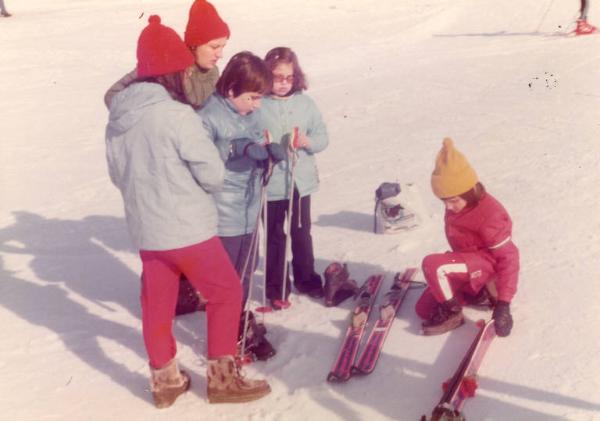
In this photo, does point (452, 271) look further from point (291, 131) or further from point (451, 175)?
point (291, 131)

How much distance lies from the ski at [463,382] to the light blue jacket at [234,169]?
58.7 inches

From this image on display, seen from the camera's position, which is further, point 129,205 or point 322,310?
point 322,310

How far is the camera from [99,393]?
13.9 ft

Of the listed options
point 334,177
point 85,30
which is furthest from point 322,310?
point 85,30

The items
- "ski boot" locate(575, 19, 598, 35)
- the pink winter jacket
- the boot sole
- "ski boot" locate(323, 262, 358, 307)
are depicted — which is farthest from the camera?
"ski boot" locate(575, 19, 598, 35)

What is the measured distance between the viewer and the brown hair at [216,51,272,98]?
13.0ft

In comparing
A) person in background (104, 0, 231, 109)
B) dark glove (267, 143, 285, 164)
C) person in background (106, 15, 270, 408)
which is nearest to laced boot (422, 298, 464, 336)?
person in background (106, 15, 270, 408)

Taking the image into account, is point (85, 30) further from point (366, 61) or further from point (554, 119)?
point (554, 119)

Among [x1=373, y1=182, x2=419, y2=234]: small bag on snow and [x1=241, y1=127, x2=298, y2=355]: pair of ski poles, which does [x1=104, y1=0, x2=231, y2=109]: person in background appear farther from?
[x1=373, y1=182, x2=419, y2=234]: small bag on snow

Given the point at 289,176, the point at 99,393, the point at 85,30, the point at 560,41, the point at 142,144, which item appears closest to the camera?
the point at 142,144

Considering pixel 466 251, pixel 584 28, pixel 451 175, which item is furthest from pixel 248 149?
pixel 584 28

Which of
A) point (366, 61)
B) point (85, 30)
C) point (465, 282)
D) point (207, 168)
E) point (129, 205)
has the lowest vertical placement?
point (85, 30)

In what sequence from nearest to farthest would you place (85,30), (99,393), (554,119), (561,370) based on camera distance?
(561,370), (99,393), (554,119), (85,30)

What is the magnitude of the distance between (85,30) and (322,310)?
55.0 feet
